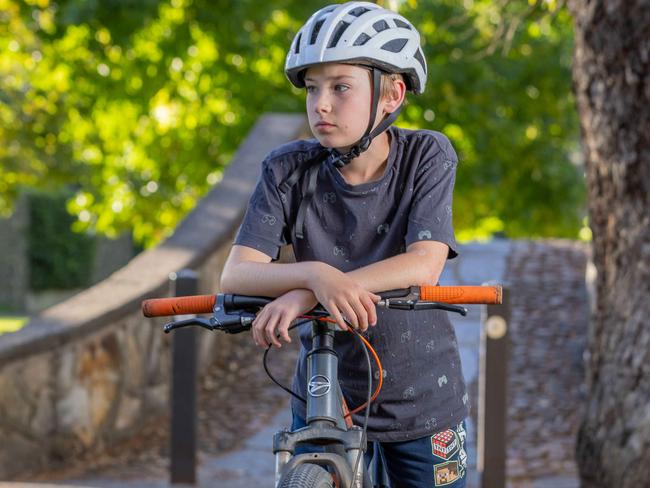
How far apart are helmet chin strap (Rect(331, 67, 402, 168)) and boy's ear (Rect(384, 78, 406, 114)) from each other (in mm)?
12

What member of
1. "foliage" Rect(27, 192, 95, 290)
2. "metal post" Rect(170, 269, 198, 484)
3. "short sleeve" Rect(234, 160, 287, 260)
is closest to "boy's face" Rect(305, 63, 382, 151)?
"short sleeve" Rect(234, 160, 287, 260)

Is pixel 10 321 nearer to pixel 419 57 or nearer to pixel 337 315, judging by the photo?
pixel 419 57

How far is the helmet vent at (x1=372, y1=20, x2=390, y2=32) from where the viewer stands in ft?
8.93

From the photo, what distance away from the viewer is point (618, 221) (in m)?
5.25

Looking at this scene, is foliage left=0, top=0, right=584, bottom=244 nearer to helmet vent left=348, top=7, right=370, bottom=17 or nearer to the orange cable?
helmet vent left=348, top=7, right=370, bottom=17

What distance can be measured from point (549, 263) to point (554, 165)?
12.4 ft

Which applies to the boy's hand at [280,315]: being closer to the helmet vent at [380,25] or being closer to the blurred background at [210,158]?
the helmet vent at [380,25]

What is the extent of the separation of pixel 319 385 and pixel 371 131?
615 mm

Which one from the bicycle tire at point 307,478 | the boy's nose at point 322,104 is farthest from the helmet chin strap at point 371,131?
the bicycle tire at point 307,478

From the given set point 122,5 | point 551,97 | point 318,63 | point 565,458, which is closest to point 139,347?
point 565,458

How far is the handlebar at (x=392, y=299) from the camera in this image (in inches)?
98.0

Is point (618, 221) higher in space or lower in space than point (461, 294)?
higher

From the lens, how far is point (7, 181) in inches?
664

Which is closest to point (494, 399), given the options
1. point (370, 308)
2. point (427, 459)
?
point (427, 459)
